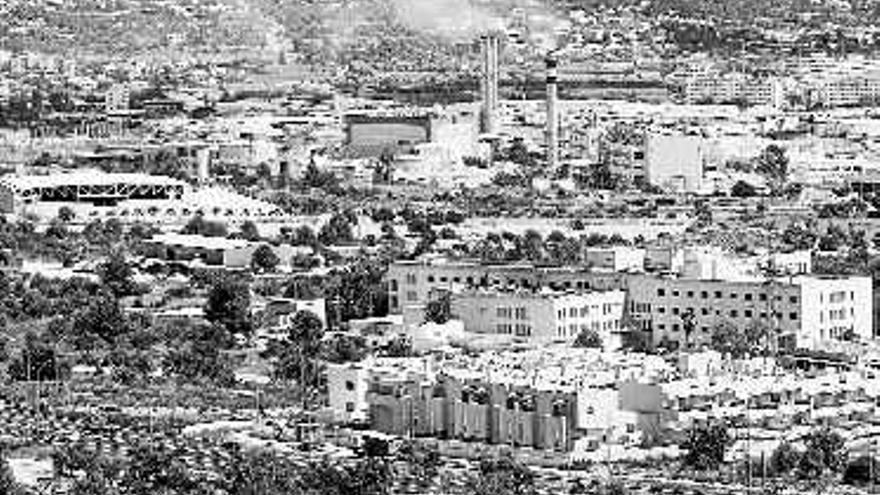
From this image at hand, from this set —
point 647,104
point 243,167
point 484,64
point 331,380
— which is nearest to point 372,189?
point 243,167

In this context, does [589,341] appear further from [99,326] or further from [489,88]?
[489,88]

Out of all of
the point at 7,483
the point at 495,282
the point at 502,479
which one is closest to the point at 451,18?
the point at 495,282

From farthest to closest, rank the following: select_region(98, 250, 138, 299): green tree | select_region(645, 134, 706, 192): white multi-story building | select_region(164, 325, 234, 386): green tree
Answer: select_region(645, 134, 706, 192): white multi-story building, select_region(98, 250, 138, 299): green tree, select_region(164, 325, 234, 386): green tree

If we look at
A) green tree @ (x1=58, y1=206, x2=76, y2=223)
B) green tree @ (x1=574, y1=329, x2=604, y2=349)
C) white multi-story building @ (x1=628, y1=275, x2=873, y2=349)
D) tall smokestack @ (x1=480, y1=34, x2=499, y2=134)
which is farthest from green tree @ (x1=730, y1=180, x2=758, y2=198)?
green tree @ (x1=574, y1=329, x2=604, y2=349)

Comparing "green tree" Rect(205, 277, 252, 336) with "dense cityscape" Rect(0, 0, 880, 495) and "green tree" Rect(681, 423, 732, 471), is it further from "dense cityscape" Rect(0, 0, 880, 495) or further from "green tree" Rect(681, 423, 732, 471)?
Answer: "green tree" Rect(681, 423, 732, 471)

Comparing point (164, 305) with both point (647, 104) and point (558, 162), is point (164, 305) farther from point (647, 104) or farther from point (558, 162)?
point (647, 104)

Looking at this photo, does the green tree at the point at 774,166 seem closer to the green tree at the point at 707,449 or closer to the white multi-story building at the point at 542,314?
the white multi-story building at the point at 542,314
